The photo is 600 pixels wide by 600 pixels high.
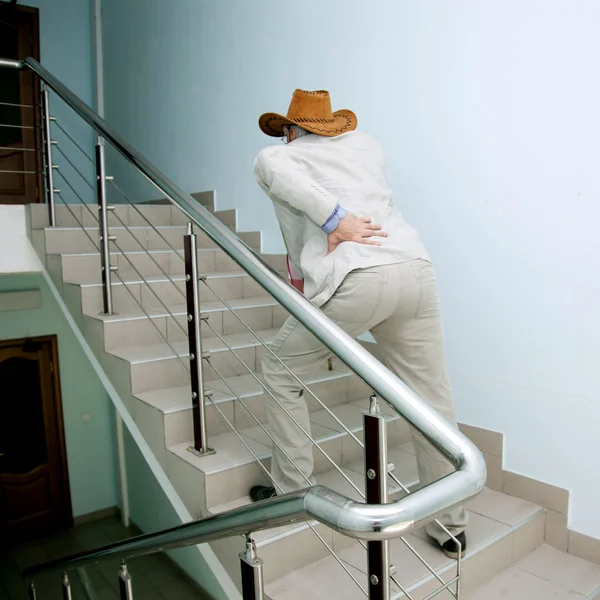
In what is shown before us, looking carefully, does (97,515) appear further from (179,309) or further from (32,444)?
(179,309)

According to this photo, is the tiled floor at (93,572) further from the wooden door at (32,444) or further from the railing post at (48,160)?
the railing post at (48,160)

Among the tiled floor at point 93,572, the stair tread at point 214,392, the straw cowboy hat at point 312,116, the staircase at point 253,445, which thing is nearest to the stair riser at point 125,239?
the staircase at point 253,445

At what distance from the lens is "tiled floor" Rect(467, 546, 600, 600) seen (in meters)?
1.93

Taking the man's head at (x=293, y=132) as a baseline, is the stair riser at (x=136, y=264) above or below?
below

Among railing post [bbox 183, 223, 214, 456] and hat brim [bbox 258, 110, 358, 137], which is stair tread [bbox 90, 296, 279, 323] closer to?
railing post [bbox 183, 223, 214, 456]

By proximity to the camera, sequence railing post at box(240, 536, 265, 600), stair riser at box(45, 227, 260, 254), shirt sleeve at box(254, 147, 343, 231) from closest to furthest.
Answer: railing post at box(240, 536, 265, 600) < shirt sleeve at box(254, 147, 343, 231) < stair riser at box(45, 227, 260, 254)

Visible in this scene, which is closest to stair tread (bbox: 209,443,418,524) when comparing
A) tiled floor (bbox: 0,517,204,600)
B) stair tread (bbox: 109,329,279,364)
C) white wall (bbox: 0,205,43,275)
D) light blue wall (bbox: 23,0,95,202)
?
stair tread (bbox: 109,329,279,364)

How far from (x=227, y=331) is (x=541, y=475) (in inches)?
65.6

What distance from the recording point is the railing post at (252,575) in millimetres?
1186

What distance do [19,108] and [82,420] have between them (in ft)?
10.2

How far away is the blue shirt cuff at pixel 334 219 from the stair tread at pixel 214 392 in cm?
95

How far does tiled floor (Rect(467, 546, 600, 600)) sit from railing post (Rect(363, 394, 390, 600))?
3.46 ft

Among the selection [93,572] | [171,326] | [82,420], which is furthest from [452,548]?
[82,420]

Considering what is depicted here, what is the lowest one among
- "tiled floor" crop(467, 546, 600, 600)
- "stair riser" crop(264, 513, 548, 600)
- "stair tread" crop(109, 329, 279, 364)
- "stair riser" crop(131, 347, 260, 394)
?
"tiled floor" crop(467, 546, 600, 600)
